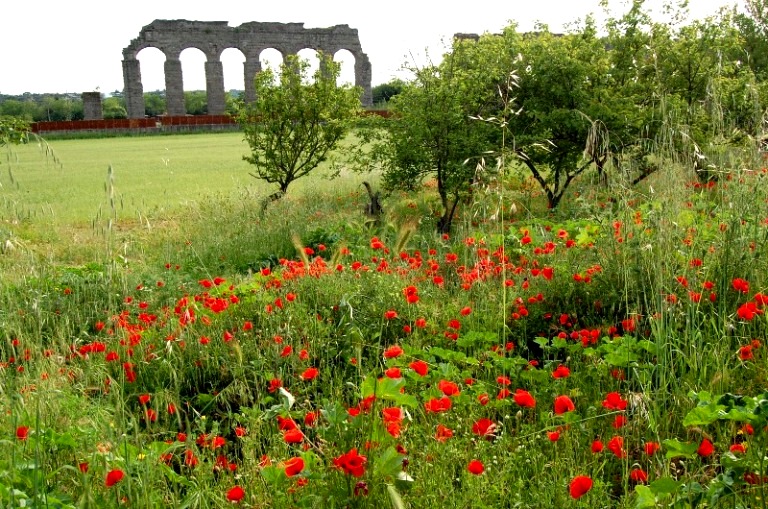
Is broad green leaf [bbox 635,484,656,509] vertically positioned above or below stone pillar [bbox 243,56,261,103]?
below

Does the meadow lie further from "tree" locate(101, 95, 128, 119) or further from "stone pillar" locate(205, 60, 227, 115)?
"tree" locate(101, 95, 128, 119)

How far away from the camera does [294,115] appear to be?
8812mm

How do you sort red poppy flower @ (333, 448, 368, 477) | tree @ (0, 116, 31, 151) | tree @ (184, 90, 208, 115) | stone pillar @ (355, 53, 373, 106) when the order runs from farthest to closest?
tree @ (184, 90, 208, 115)
stone pillar @ (355, 53, 373, 106)
tree @ (0, 116, 31, 151)
red poppy flower @ (333, 448, 368, 477)

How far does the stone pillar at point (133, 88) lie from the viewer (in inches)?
1540

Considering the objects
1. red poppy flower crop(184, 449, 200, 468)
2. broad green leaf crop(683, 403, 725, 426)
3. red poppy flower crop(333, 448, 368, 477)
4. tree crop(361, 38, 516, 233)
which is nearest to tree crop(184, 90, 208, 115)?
tree crop(361, 38, 516, 233)

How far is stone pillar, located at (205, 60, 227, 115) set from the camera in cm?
4272

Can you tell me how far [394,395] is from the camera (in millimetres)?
1808

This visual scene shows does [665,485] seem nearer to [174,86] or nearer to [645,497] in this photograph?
[645,497]

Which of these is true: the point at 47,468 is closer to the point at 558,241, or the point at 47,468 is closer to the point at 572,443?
the point at 572,443

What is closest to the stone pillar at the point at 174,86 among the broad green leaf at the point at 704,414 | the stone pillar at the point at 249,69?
the stone pillar at the point at 249,69

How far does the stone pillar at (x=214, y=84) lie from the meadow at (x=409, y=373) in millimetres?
39222

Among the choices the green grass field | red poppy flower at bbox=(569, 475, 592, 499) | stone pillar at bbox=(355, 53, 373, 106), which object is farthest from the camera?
stone pillar at bbox=(355, 53, 373, 106)

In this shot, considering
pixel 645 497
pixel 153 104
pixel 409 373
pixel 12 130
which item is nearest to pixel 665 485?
pixel 645 497

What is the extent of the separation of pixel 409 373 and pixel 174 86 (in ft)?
141
